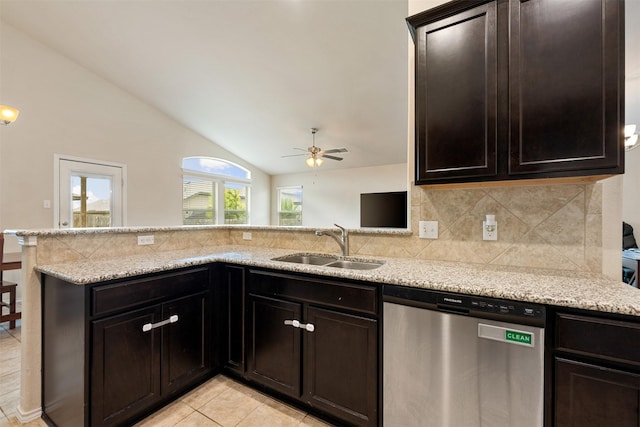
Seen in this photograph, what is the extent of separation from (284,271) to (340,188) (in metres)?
5.85

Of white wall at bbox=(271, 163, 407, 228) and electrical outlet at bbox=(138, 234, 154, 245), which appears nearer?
electrical outlet at bbox=(138, 234, 154, 245)

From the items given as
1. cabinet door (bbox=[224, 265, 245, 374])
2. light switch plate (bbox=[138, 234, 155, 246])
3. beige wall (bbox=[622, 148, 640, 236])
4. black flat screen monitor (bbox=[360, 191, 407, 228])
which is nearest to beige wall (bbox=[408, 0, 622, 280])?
cabinet door (bbox=[224, 265, 245, 374])

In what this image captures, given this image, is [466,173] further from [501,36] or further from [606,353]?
[606,353]

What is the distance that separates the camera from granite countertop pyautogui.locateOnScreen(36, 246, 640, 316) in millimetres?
1101

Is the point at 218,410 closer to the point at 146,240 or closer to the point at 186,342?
the point at 186,342

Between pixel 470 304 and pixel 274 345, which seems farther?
pixel 274 345

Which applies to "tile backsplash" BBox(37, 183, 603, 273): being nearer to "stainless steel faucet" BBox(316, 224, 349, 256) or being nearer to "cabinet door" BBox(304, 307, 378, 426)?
"stainless steel faucet" BBox(316, 224, 349, 256)

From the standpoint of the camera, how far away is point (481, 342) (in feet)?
3.99

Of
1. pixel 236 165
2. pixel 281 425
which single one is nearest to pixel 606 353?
pixel 281 425

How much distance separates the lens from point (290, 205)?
852 cm

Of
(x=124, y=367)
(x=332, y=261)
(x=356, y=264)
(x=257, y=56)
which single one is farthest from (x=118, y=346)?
(x=257, y=56)

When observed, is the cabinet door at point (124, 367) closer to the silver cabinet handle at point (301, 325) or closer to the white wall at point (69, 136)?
the silver cabinet handle at point (301, 325)

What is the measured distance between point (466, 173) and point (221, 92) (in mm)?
4494

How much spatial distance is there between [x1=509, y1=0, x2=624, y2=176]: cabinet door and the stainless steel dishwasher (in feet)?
2.36
